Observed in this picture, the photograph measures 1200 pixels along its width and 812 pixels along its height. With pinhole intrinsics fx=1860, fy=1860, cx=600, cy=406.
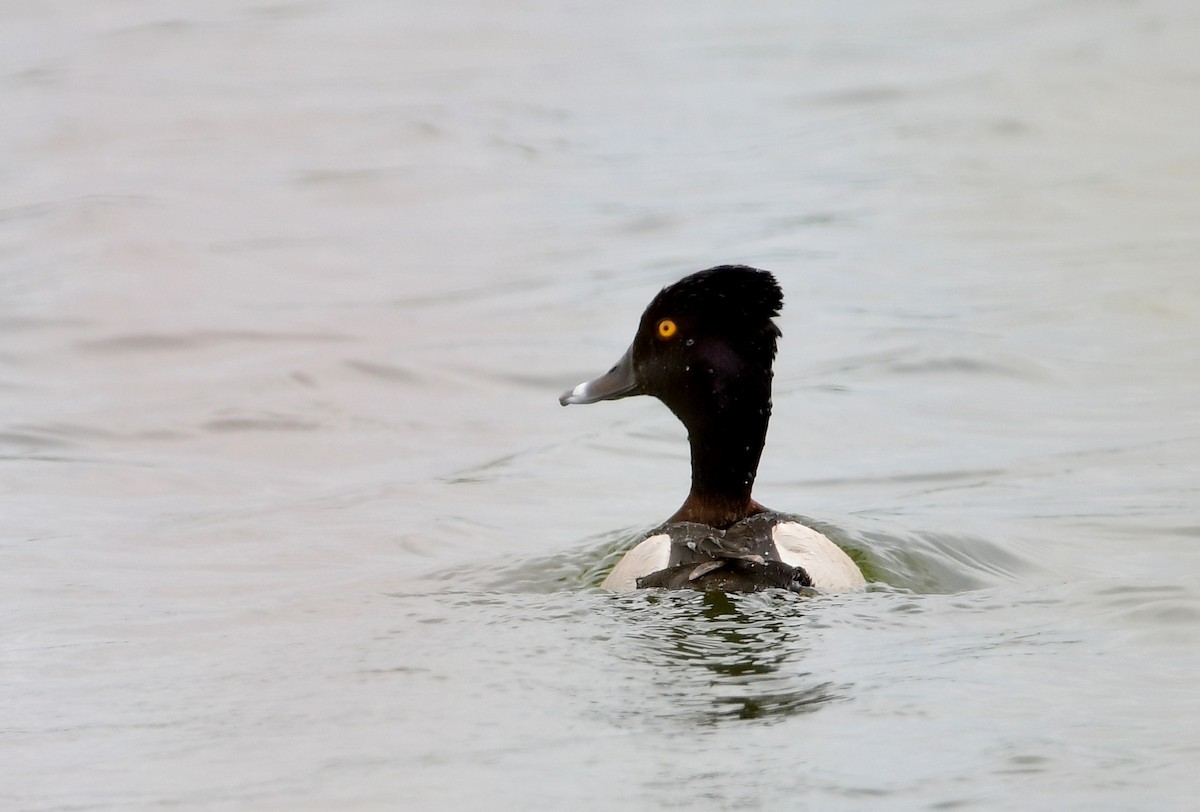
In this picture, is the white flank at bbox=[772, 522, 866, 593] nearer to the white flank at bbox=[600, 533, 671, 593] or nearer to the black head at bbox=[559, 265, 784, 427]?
the white flank at bbox=[600, 533, 671, 593]

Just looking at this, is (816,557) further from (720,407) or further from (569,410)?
(569,410)

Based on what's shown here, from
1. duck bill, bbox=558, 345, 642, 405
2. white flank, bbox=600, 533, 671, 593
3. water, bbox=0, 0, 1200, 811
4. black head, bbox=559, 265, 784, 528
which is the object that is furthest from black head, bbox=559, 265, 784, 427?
water, bbox=0, 0, 1200, 811

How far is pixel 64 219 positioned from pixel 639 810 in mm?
14789

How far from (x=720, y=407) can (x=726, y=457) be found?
207 mm

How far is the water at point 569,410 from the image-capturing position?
557 cm

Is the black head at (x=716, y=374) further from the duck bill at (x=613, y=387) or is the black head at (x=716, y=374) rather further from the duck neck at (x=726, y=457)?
the duck bill at (x=613, y=387)

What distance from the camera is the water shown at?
557 cm

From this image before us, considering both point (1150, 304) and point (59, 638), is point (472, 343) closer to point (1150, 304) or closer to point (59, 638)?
point (1150, 304)

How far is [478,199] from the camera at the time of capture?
2052 cm

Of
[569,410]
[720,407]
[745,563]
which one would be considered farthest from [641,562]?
[569,410]

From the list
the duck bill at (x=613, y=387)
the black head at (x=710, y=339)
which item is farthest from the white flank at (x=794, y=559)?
the duck bill at (x=613, y=387)

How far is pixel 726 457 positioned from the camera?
7.60 meters

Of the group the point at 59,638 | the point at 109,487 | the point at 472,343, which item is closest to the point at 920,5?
the point at 472,343

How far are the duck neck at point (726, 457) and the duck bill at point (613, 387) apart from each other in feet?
1.45
